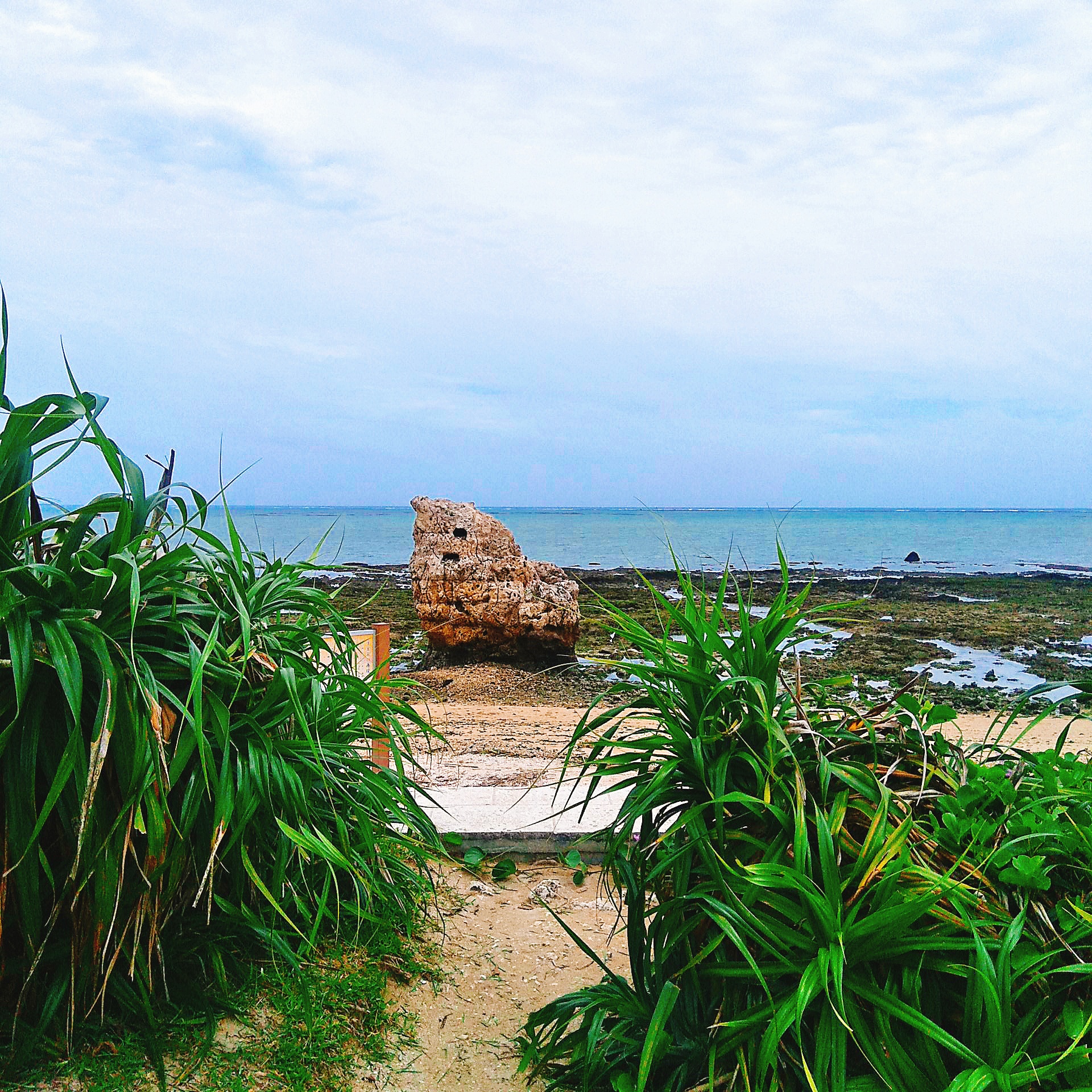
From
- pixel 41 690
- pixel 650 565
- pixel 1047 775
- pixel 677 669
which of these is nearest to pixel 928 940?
pixel 1047 775

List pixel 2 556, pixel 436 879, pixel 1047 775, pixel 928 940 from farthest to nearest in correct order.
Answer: pixel 436 879
pixel 2 556
pixel 1047 775
pixel 928 940

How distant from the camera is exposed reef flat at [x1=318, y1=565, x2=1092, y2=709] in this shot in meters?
12.2

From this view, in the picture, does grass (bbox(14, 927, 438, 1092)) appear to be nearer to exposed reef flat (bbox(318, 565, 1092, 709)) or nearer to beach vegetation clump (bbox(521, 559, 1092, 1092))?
beach vegetation clump (bbox(521, 559, 1092, 1092))

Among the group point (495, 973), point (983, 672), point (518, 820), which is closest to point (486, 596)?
point (983, 672)

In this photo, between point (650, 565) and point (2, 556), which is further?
point (650, 565)

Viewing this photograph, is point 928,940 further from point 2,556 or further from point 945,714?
point 2,556

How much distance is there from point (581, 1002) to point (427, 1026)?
58 cm

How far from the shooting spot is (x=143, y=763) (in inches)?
81.1

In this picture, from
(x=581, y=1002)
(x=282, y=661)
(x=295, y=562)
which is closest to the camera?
(x=581, y=1002)

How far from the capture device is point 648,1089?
216 centimetres

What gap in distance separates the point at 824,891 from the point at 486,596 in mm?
10710

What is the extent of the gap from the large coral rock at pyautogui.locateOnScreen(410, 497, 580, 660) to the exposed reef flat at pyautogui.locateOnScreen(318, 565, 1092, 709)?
0.46m

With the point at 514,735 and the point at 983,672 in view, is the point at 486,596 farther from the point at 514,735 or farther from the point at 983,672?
the point at 983,672

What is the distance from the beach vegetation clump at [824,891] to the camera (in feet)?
5.90
